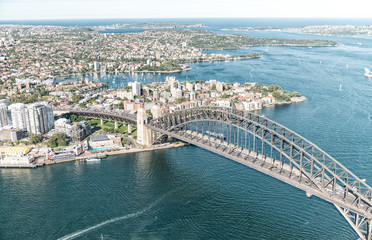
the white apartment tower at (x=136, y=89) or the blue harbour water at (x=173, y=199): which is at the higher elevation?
the white apartment tower at (x=136, y=89)

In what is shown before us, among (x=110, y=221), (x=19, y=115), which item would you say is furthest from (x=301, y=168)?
(x=19, y=115)

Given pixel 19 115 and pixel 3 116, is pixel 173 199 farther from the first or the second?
pixel 3 116

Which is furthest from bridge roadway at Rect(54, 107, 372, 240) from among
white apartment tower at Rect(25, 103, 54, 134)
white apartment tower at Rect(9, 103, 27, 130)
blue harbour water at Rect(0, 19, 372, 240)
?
white apartment tower at Rect(9, 103, 27, 130)

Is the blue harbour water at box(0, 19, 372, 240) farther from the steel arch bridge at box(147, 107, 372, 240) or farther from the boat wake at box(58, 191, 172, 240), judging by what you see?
the steel arch bridge at box(147, 107, 372, 240)

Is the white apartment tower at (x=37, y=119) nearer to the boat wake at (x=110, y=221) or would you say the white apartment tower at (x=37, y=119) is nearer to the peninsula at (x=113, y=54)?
the boat wake at (x=110, y=221)

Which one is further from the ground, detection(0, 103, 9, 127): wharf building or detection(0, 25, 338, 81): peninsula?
detection(0, 25, 338, 81): peninsula

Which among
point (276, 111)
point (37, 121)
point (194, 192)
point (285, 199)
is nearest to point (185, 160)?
point (194, 192)

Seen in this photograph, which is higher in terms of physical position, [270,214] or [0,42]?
[0,42]

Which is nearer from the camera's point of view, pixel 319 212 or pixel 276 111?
pixel 319 212

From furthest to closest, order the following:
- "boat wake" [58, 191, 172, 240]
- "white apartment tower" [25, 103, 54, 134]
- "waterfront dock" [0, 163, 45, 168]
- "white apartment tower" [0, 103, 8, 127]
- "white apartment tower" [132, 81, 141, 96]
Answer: "white apartment tower" [132, 81, 141, 96] → "white apartment tower" [0, 103, 8, 127] → "white apartment tower" [25, 103, 54, 134] → "waterfront dock" [0, 163, 45, 168] → "boat wake" [58, 191, 172, 240]

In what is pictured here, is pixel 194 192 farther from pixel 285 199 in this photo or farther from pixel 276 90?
pixel 276 90

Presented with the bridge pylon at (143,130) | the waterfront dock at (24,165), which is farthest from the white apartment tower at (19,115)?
the bridge pylon at (143,130)
